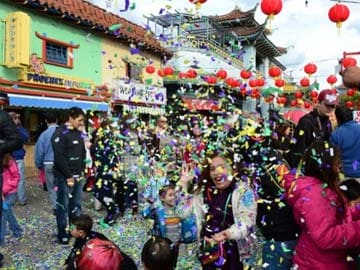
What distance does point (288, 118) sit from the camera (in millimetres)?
7340

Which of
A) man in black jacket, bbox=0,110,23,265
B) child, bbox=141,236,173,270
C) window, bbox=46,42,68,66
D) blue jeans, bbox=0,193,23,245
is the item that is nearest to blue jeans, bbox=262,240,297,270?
child, bbox=141,236,173,270

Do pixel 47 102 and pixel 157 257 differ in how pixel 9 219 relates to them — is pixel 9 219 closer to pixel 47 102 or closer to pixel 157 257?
pixel 157 257

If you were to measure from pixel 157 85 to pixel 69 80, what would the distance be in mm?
5917

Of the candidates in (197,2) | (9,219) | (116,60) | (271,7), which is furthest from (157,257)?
(116,60)

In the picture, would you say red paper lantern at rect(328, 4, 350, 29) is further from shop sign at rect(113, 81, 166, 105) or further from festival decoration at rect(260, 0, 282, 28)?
shop sign at rect(113, 81, 166, 105)

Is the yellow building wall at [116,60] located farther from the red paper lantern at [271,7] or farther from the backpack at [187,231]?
the backpack at [187,231]

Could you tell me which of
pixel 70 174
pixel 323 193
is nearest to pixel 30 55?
pixel 70 174

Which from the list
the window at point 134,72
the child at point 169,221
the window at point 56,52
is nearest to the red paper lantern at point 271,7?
the child at point 169,221

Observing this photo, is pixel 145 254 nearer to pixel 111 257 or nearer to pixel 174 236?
pixel 111 257

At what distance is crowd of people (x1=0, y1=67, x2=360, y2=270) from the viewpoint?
7.77 feet

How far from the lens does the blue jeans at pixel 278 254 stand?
2865 millimetres

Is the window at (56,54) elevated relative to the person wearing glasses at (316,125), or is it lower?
elevated

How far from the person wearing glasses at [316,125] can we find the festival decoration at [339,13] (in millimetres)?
2123

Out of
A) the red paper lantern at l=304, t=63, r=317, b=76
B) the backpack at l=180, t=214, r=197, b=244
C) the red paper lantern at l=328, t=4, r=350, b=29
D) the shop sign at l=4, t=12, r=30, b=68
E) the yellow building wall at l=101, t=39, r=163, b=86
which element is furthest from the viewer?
the yellow building wall at l=101, t=39, r=163, b=86
